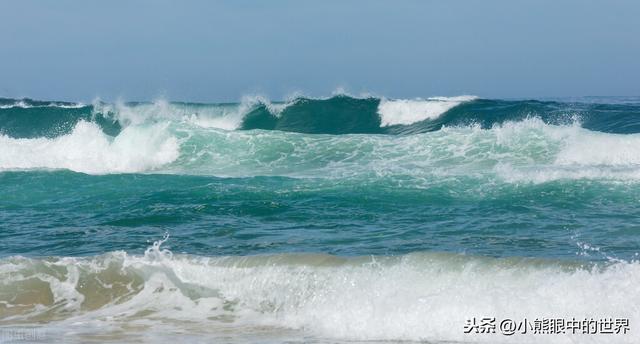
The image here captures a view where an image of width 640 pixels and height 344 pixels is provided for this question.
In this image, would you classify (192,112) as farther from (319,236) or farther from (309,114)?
(319,236)

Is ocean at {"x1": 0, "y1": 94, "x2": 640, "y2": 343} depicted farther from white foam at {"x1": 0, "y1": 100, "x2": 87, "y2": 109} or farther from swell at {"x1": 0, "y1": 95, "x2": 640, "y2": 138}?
white foam at {"x1": 0, "y1": 100, "x2": 87, "y2": 109}

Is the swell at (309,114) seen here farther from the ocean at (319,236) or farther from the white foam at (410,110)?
the ocean at (319,236)

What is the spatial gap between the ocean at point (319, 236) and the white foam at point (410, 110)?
8.19 meters

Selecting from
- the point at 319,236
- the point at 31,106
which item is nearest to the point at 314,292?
the point at 319,236

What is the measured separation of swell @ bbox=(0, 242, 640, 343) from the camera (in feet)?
22.6

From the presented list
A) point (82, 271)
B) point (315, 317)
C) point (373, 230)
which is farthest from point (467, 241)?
point (82, 271)

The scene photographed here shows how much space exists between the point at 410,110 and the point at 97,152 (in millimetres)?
11411

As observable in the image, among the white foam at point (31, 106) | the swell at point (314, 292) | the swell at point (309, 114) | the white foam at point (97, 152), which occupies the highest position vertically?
the white foam at point (31, 106)

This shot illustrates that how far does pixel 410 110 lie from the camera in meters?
28.5

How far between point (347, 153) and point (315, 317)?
1190 centimetres

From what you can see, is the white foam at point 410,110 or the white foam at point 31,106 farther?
the white foam at point 31,106

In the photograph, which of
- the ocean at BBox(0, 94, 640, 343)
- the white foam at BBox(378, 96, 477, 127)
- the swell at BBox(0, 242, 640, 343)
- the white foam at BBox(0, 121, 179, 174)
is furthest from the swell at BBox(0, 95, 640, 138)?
the swell at BBox(0, 242, 640, 343)

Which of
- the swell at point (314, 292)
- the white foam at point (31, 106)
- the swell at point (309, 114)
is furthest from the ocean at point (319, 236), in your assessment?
the white foam at point (31, 106)

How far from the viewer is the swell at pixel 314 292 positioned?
6.88 metres
